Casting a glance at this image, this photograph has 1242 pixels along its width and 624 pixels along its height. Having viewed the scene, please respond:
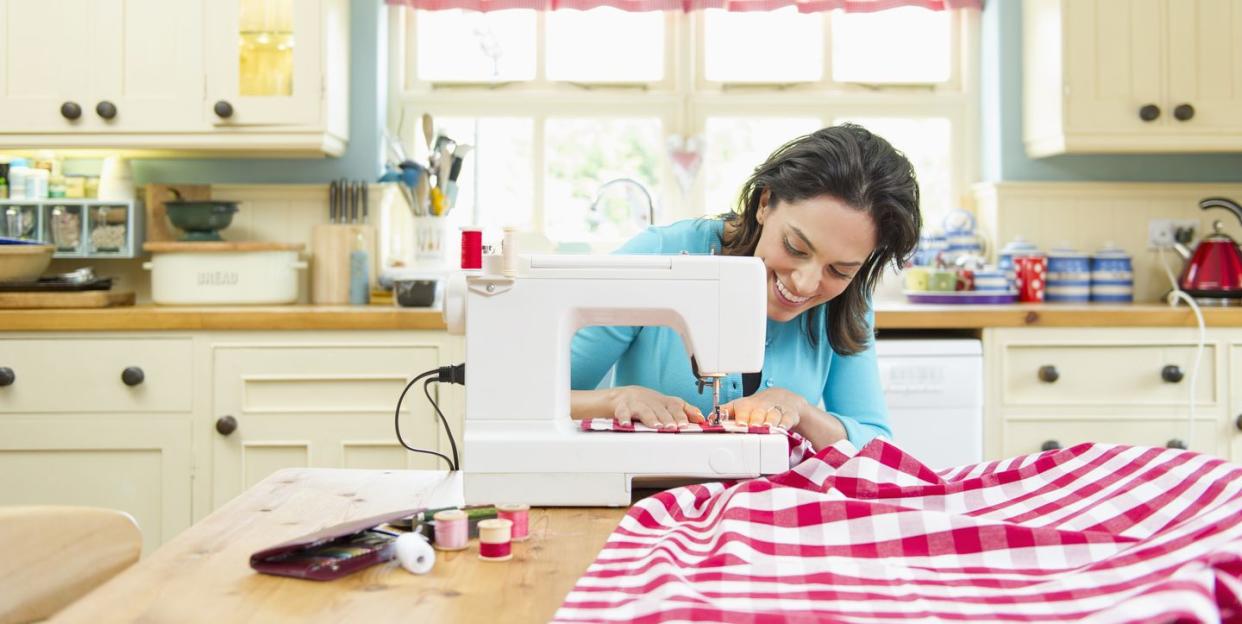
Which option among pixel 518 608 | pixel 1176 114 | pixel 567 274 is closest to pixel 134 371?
pixel 567 274

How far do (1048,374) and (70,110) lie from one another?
2.57m

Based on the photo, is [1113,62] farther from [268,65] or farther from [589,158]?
[268,65]

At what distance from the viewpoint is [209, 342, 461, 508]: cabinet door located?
2.84 m

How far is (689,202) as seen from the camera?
3588 millimetres

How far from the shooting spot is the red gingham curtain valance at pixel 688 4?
11.6 ft

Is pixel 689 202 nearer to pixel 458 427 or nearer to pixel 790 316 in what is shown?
pixel 458 427

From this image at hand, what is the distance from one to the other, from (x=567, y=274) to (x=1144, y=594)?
731 mm

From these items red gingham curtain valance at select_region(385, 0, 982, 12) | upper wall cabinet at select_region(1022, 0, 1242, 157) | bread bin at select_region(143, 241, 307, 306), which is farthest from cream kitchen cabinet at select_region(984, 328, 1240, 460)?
bread bin at select_region(143, 241, 307, 306)

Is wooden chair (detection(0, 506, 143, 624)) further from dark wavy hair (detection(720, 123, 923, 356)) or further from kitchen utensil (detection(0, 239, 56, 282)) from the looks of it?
kitchen utensil (detection(0, 239, 56, 282))

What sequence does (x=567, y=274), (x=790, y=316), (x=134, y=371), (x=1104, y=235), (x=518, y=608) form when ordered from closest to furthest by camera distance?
1. (x=518, y=608)
2. (x=567, y=274)
3. (x=790, y=316)
4. (x=134, y=371)
5. (x=1104, y=235)

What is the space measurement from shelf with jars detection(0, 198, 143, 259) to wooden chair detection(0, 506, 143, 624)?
2262 millimetres

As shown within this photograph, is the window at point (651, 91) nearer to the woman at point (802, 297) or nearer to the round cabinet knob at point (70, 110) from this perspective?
the round cabinet knob at point (70, 110)

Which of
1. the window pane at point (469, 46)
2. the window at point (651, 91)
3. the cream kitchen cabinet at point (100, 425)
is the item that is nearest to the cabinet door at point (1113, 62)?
the window at point (651, 91)

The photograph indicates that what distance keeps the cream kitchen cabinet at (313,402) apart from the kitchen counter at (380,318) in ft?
0.13
